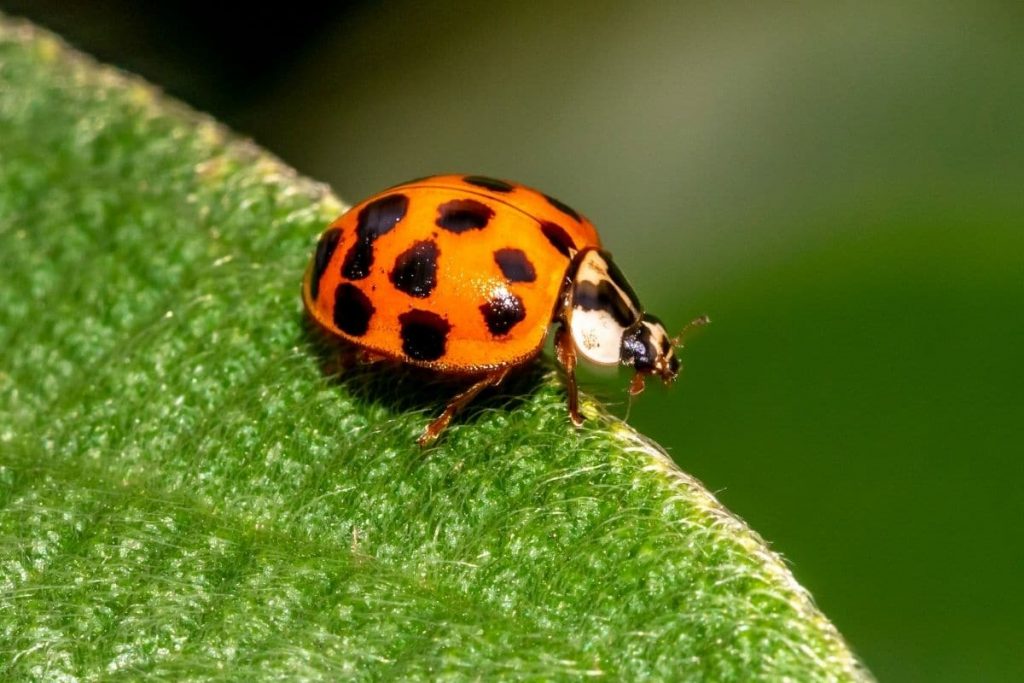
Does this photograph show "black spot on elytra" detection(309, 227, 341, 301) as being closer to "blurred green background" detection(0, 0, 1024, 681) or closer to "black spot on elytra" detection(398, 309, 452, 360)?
"black spot on elytra" detection(398, 309, 452, 360)

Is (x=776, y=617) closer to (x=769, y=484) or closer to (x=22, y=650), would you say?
(x=22, y=650)

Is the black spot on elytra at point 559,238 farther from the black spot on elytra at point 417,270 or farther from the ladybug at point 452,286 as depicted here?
the black spot on elytra at point 417,270

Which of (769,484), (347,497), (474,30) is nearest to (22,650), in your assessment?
(347,497)

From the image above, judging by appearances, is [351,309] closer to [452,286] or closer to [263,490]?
[452,286]

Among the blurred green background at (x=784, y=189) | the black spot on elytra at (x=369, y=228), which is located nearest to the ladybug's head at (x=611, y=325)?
the blurred green background at (x=784, y=189)

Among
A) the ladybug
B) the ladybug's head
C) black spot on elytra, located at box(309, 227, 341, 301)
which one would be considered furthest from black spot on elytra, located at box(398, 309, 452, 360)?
the ladybug's head

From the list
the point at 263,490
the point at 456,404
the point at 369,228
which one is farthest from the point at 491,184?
the point at 263,490

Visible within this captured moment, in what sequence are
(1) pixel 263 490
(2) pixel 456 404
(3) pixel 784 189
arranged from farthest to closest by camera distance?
(3) pixel 784 189, (2) pixel 456 404, (1) pixel 263 490
